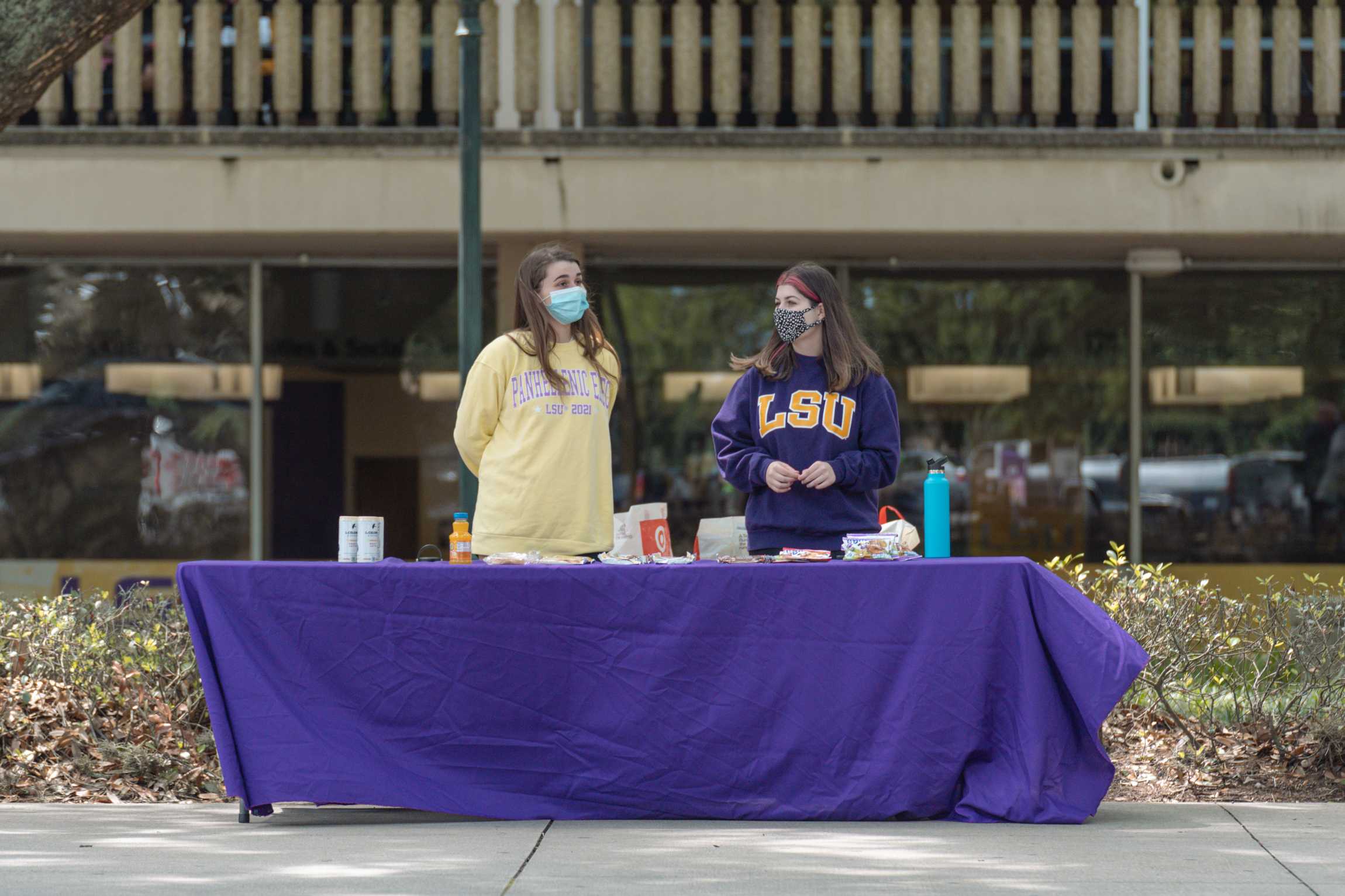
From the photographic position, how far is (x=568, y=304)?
5430 mm

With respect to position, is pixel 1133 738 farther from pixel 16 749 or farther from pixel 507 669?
pixel 16 749

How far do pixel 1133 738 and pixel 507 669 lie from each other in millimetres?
2583

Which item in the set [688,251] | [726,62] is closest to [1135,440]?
[688,251]

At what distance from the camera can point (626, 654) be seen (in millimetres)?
5098

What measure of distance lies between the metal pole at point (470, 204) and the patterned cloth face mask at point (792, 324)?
251 centimetres

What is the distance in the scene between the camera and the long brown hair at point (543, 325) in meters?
5.41

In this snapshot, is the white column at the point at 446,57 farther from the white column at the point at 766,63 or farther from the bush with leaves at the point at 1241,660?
the bush with leaves at the point at 1241,660

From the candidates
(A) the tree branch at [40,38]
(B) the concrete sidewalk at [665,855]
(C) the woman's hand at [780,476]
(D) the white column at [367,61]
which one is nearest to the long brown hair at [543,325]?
(C) the woman's hand at [780,476]

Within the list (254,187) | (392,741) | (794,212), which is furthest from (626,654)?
(254,187)

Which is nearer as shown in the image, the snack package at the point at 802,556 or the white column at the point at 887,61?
the snack package at the point at 802,556

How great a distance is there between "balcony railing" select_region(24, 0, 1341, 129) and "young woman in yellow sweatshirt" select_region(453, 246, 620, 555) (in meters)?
4.65

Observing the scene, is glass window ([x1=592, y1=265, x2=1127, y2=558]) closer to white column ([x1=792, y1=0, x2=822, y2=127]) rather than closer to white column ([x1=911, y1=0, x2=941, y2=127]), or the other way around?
white column ([x1=911, y1=0, x2=941, y2=127])

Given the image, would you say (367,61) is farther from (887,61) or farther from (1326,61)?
(1326,61)

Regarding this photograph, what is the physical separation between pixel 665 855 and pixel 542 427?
1.49 meters
